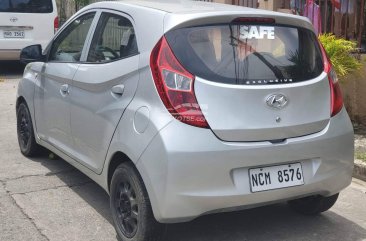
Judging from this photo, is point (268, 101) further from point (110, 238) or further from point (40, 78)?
point (40, 78)

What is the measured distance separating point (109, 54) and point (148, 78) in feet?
2.30

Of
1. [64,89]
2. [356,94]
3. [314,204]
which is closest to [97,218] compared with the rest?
[64,89]

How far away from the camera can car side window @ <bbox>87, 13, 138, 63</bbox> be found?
12.6ft

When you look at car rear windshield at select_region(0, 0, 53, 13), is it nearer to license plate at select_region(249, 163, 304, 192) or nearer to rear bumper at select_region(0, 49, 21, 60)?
rear bumper at select_region(0, 49, 21, 60)

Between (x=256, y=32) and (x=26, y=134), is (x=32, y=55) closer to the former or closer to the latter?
(x=26, y=134)

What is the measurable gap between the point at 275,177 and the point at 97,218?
1518 mm

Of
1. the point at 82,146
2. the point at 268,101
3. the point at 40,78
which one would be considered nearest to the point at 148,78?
the point at 268,101

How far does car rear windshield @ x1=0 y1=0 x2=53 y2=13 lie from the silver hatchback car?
7903 millimetres

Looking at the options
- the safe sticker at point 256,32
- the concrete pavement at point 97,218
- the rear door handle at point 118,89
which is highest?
the safe sticker at point 256,32

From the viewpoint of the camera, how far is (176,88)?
332cm

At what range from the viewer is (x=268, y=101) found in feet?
11.3

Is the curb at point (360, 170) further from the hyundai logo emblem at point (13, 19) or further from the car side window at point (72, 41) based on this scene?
the hyundai logo emblem at point (13, 19)

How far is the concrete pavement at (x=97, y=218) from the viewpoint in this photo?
156 inches

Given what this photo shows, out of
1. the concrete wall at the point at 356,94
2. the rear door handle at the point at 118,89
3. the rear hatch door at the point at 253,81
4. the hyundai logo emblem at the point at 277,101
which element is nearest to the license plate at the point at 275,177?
the rear hatch door at the point at 253,81
